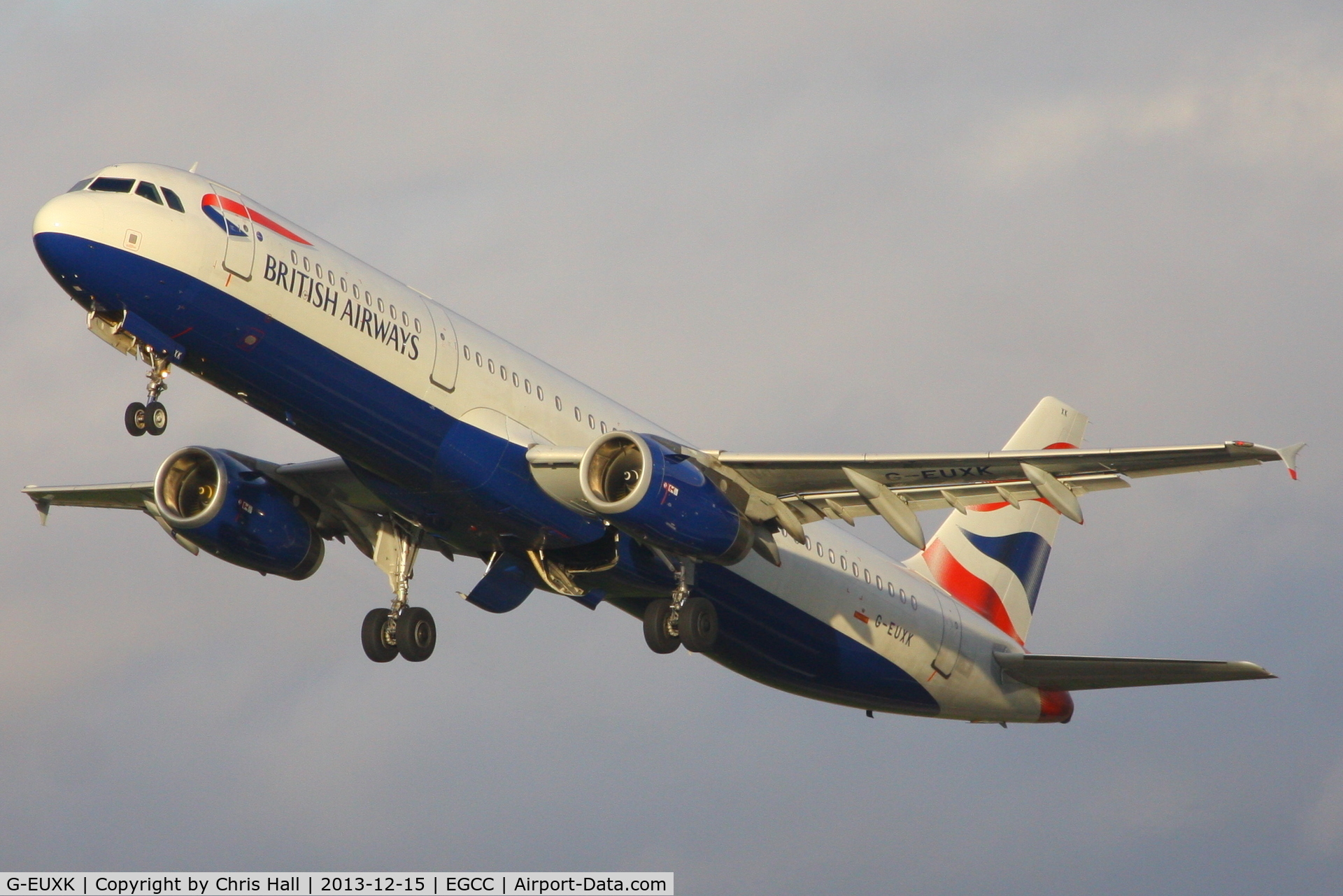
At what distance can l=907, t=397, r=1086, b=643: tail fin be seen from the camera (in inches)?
1590

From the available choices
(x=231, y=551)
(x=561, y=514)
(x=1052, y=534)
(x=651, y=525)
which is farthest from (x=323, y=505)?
(x=1052, y=534)

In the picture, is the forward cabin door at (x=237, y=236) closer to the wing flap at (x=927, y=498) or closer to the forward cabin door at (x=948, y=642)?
the wing flap at (x=927, y=498)

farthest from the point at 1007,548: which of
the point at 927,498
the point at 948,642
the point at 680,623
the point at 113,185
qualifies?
the point at 113,185

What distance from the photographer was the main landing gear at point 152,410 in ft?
85.6

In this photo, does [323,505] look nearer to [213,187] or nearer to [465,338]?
[465,338]

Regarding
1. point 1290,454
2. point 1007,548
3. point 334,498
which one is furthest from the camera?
point 1007,548

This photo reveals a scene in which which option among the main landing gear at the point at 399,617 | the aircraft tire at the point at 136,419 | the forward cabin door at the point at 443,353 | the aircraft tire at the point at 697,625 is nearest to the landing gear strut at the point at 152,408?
the aircraft tire at the point at 136,419

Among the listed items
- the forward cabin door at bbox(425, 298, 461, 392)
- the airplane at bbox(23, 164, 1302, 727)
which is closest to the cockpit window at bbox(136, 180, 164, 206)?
the airplane at bbox(23, 164, 1302, 727)

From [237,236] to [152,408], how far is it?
3019 millimetres

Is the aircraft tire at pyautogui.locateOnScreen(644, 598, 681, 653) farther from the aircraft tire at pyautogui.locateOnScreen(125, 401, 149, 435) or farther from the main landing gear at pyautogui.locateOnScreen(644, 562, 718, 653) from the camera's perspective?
the aircraft tire at pyautogui.locateOnScreen(125, 401, 149, 435)

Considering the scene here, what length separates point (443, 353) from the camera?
28375 millimetres

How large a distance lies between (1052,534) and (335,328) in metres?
22.6

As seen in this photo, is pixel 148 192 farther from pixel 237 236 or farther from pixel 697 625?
pixel 697 625

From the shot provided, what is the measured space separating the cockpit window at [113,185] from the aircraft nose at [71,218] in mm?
332
